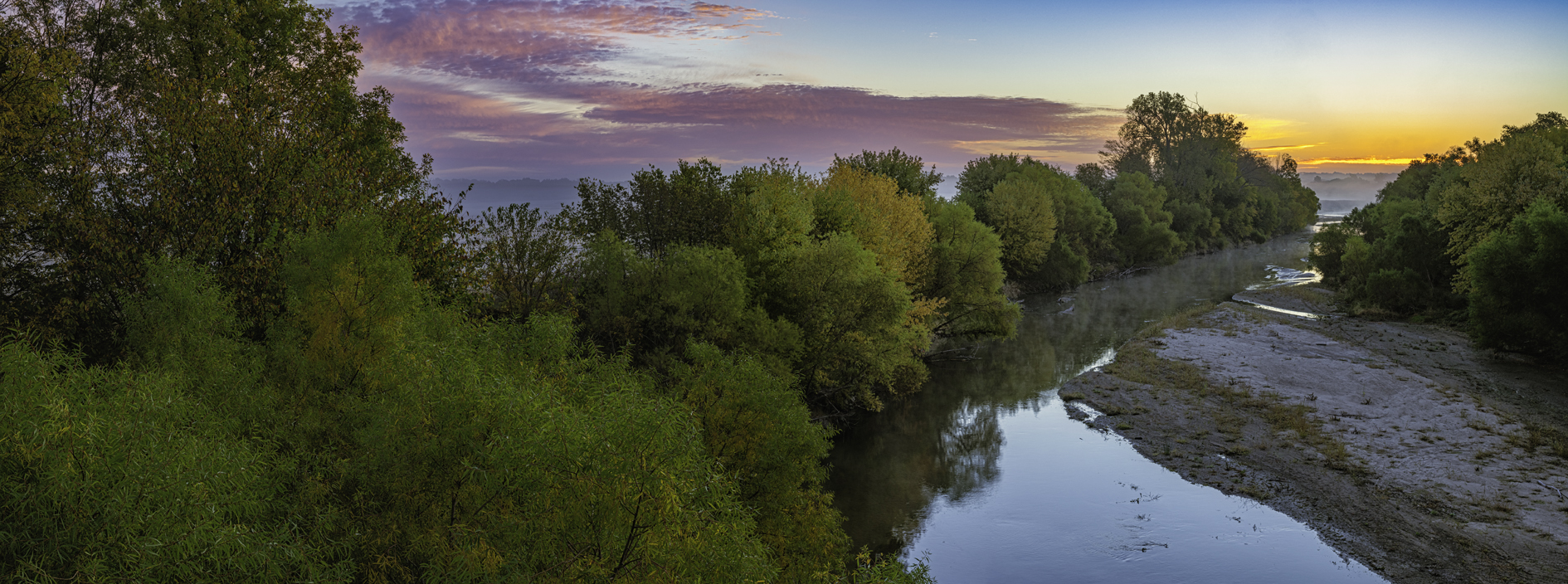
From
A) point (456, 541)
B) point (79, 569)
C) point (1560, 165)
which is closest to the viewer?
point (79, 569)

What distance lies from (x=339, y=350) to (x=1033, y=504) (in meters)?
21.0

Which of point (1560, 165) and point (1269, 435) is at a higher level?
point (1560, 165)

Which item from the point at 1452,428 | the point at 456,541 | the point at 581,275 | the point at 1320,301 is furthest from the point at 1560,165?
the point at 456,541

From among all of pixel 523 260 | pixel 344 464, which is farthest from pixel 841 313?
pixel 344 464

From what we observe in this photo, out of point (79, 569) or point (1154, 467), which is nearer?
point (79, 569)

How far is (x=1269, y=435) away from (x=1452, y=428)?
20.1ft

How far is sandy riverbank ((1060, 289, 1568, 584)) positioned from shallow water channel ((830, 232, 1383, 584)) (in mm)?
1541

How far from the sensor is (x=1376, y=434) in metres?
29.7

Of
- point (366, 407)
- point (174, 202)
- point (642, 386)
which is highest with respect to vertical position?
point (174, 202)

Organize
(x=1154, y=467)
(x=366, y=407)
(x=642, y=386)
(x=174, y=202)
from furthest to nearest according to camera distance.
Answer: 1. (x=1154, y=467)
2. (x=642, y=386)
3. (x=174, y=202)
4. (x=366, y=407)

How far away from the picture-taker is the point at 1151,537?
23.2m

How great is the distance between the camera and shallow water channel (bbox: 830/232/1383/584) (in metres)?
21.6

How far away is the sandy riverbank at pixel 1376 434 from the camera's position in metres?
21.5

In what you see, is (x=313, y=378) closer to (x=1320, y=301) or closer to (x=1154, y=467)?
(x=1154, y=467)
